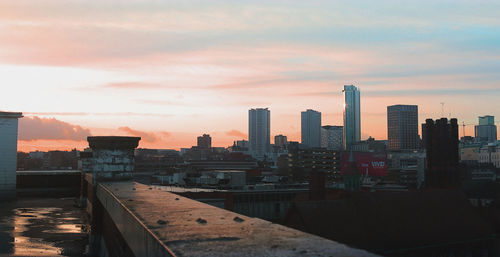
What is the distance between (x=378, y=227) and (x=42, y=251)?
43.0 m

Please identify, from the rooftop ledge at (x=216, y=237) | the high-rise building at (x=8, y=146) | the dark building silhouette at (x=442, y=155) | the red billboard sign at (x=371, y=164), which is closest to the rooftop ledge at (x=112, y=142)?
the rooftop ledge at (x=216, y=237)

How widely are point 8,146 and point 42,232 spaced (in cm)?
2467

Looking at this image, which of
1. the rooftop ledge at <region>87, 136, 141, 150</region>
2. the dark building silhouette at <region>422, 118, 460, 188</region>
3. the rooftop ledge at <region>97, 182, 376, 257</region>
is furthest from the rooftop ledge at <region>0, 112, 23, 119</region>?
the dark building silhouette at <region>422, 118, 460, 188</region>

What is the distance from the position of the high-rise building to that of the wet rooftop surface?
13.1 meters

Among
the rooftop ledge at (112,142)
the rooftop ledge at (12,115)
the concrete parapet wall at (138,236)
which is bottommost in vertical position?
the concrete parapet wall at (138,236)

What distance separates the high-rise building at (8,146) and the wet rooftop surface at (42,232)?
42.9 ft

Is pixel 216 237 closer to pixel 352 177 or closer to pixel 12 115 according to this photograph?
pixel 12 115

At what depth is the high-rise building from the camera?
35312 millimetres

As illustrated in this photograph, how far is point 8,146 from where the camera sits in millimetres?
37438

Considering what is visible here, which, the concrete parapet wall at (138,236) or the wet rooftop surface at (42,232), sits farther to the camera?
the wet rooftop surface at (42,232)

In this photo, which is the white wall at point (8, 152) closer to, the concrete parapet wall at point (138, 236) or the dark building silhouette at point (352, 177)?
the concrete parapet wall at point (138, 236)

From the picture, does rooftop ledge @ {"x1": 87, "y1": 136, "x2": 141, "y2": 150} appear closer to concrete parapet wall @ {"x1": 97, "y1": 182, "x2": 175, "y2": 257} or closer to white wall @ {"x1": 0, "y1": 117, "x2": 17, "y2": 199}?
concrete parapet wall @ {"x1": 97, "y1": 182, "x2": 175, "y2": 257}

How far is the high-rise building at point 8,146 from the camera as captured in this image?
3531 cm

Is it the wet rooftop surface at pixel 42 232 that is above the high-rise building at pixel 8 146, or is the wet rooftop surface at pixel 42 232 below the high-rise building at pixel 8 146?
below
